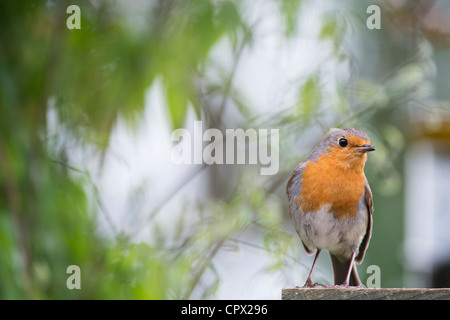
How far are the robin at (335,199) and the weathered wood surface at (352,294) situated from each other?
88 mm

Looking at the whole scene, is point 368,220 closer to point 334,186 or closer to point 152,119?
point 334,186

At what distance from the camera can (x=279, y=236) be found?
218 centimetres

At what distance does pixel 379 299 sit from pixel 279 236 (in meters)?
0.87

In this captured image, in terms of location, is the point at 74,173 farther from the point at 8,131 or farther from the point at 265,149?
Answer: the point at 265,149

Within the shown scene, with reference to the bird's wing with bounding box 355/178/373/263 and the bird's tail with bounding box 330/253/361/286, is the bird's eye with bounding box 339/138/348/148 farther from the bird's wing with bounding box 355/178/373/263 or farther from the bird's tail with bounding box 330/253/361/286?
the bird's tail with bounding box 330/253/361/286

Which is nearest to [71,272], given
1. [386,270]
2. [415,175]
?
[386,270]

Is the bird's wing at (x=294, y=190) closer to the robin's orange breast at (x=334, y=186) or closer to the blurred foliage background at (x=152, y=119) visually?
the robin's orange breast at (x=334, y=186)

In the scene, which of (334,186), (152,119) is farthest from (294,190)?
(152,119)

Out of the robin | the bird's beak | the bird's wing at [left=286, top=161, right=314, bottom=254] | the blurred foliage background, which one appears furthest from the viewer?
the blurred foliage background

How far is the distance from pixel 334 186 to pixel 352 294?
21cm

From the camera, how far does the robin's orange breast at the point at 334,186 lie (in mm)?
1357

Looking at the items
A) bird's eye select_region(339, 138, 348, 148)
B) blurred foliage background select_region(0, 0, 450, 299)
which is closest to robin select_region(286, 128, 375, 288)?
bird's eye select_region(339, 138, 348, 148)

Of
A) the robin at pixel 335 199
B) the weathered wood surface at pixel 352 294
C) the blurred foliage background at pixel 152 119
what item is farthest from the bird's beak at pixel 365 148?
the blurred foliage background at pixel 152 119

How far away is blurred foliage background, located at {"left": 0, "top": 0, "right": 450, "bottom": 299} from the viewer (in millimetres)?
2293
